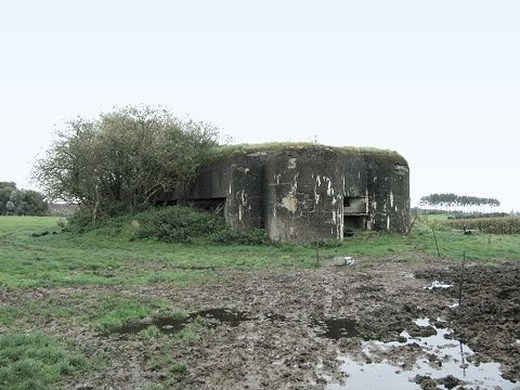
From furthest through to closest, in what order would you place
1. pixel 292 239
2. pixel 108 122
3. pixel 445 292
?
pixel 108 122 < pixel 292 239 < pixel 445 292

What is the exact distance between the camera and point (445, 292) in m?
15.5

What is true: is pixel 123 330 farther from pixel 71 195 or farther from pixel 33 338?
pixel 71 195

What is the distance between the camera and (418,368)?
9000 mm

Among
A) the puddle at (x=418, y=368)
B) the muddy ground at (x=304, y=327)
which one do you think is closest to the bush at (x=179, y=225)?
the muddy ground at (x=304, y=327)

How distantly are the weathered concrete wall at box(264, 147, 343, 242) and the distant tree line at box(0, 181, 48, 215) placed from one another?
185 feet

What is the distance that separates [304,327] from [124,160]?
2304 centimetres

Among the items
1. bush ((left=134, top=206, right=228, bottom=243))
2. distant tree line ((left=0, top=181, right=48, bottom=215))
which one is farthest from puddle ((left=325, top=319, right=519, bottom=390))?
distant tree line ((left=0, top=181, right=48, bottom=215))

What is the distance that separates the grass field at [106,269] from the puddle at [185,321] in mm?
343

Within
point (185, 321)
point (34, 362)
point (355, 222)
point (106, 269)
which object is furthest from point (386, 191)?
point (34, 362)

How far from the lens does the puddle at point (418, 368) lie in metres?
8.25

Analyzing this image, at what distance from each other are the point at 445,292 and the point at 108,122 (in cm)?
2430

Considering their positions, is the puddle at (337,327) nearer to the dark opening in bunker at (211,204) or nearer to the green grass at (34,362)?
the green grass at (34,362)

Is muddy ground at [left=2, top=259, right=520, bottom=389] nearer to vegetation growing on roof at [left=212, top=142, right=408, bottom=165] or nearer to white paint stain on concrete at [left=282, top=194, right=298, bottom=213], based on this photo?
white paint stain on concrete at [left=282, top=194, right=298, bottom=213]

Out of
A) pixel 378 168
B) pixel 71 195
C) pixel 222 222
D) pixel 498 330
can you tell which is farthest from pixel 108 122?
pixel 498 330
